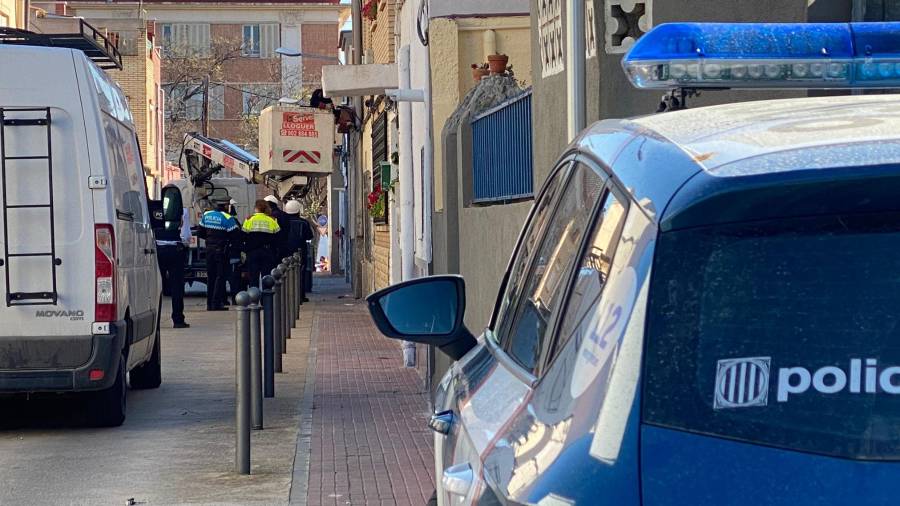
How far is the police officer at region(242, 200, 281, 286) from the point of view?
2350cm

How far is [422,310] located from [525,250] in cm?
30

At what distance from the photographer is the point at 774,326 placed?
211cm

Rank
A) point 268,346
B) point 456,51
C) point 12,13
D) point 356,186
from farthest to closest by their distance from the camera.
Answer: point 12,13 < point 356,186 < point 456,51 < point 268,346

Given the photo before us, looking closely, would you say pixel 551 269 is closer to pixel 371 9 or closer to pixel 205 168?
pixel 371 9

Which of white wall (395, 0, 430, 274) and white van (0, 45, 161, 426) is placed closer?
white van (0, 45, 161, 426)

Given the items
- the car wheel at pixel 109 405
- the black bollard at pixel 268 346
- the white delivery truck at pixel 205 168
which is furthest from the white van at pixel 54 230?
the white delivery truck at pixel 205 168

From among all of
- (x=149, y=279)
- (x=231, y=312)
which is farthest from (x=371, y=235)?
(x=149, y=279)

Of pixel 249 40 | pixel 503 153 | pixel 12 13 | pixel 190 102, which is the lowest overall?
pixel 503 153

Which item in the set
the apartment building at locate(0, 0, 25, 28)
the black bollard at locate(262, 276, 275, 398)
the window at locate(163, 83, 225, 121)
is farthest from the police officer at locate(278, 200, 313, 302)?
the window at locate(163, 83, 225, 121)

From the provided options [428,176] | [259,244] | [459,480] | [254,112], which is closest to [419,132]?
Result: [428,176]

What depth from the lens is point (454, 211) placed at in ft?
41.3

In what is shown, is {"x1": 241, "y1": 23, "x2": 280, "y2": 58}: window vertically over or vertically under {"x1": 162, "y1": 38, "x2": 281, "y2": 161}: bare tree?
over

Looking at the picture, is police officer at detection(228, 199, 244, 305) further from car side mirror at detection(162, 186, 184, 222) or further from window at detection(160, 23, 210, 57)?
window at detection(160, 23, 210, 57)

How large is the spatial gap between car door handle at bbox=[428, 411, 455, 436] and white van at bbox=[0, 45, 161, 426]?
22.1 ft
